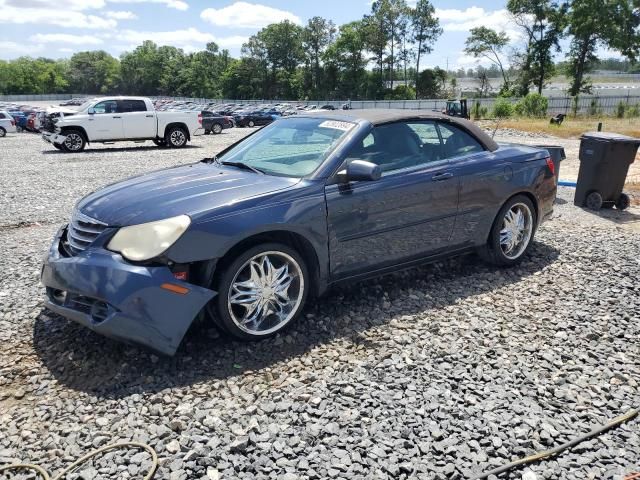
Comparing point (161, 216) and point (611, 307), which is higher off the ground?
point (161, 216)

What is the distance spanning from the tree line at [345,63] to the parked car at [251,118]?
136ft

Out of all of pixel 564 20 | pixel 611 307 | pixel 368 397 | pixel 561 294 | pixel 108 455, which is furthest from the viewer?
pixel 564 20

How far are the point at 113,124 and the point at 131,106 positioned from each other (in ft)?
3.01

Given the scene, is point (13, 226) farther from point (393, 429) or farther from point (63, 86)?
point (63, 86)

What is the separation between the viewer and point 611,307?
439 centimetres

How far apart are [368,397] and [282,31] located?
4730 inches

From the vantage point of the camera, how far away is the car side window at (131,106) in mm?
18375

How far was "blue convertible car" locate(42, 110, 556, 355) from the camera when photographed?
3.29 metres

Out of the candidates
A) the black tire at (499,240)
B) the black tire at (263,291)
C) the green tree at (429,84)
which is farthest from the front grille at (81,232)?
the green tree at (429,84)

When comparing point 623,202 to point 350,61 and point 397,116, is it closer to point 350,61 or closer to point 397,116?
point 397,116

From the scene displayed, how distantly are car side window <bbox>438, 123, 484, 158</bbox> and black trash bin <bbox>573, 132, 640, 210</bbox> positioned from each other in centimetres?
417

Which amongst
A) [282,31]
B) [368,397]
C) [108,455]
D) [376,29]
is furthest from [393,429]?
[282,31]

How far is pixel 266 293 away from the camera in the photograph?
3.67 metres

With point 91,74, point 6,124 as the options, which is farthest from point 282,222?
point 91,74
